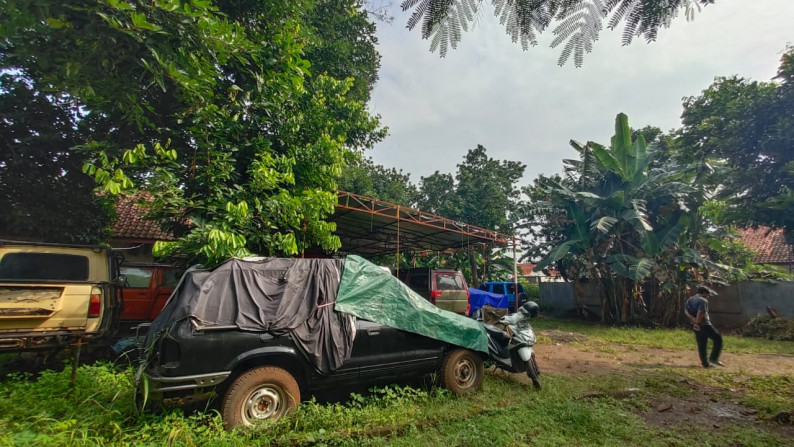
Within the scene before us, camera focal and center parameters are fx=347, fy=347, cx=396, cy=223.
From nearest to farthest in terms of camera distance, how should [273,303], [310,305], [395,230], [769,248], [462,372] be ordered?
1. [273,303]
2. [310,305]
3. [462,372]
4. [395,230]
5. [769,248]

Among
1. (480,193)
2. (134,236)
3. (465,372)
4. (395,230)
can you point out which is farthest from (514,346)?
(480,193)

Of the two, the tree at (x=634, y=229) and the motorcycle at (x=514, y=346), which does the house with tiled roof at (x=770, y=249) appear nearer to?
the tree at (x=634, y=229)

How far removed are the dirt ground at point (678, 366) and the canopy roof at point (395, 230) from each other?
426cm

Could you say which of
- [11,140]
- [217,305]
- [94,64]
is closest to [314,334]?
[217,305]

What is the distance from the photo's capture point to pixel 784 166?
839cm

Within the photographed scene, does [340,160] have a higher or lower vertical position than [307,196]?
higher

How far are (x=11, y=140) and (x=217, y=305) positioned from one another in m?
6.95

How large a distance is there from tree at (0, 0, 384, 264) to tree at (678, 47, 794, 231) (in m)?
10.4

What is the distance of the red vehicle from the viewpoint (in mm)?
7141

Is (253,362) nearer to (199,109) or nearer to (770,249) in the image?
(199,109)

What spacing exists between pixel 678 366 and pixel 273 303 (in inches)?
314

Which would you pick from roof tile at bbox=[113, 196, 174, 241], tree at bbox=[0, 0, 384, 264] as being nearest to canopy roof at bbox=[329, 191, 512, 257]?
tree at bbox=[0, 0, 384, 264]

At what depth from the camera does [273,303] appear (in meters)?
3.96

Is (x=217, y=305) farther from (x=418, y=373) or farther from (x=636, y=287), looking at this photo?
(x=636, y=287)
